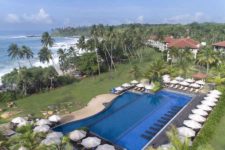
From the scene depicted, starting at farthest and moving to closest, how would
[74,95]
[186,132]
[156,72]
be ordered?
[156,72], [74,95], [186,132]

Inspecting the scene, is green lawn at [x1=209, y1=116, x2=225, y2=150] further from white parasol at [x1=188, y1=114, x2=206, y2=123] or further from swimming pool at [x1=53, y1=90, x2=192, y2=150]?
swimming pool at [x1=53, y1=90, x2=192, y2=150]

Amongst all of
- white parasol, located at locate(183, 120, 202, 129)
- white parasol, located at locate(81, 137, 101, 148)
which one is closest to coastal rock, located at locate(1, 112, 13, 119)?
white parasol, located at locate(81, 137, 101, 148)

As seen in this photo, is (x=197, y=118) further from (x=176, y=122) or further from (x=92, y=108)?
(x=92, y=108)

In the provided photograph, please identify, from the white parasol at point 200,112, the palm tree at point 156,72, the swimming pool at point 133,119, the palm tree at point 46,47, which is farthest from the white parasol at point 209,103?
the palm tree at point 46,47

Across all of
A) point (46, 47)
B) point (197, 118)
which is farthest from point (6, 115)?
point (46, 47)

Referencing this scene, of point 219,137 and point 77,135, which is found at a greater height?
point 77,135

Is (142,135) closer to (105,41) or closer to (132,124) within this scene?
(132,124)

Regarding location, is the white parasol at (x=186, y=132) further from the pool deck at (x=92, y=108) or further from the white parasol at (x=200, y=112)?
the pool deck at (x=92, y=108)
